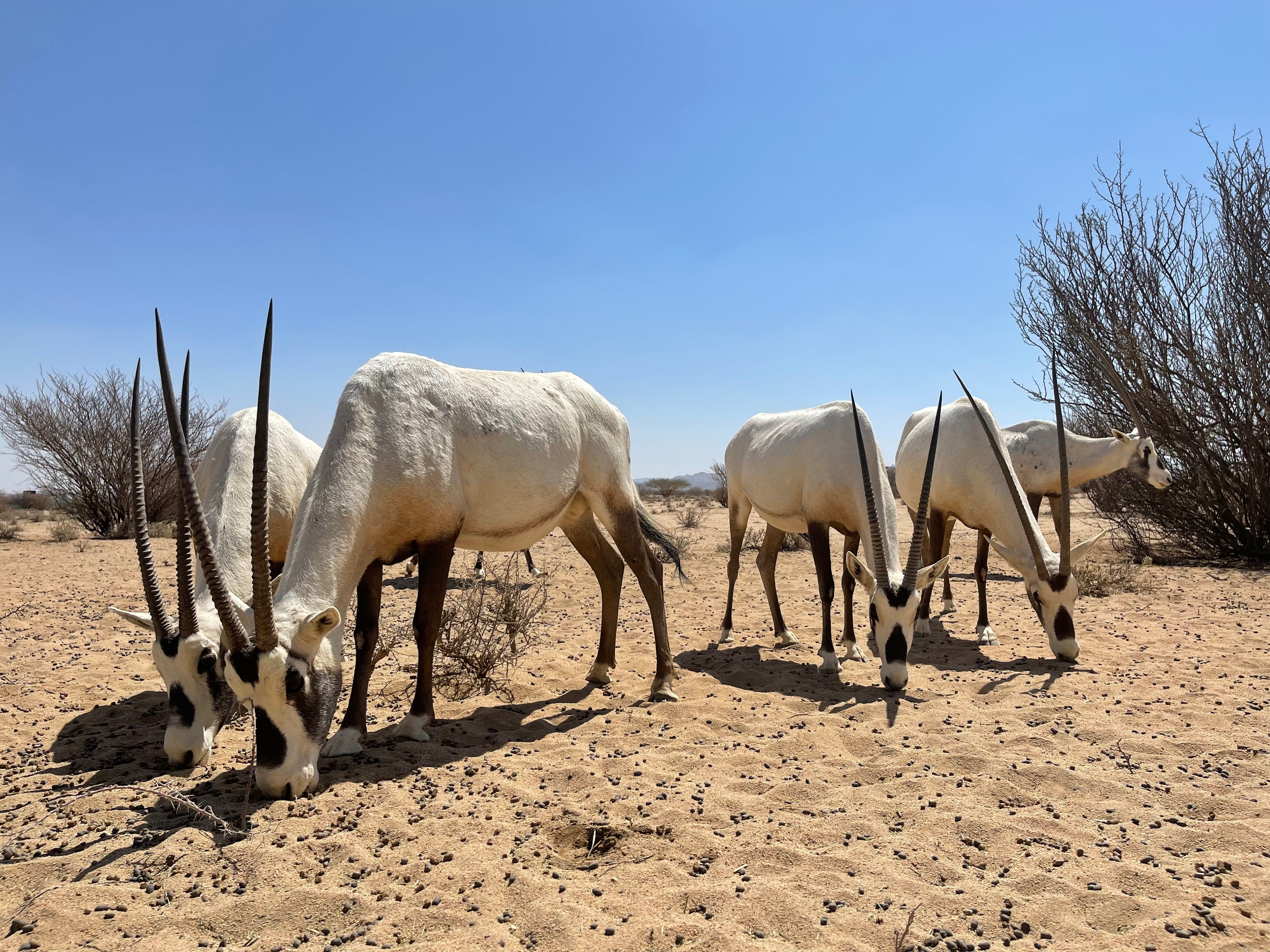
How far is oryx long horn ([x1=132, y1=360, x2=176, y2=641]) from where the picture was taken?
138 inches

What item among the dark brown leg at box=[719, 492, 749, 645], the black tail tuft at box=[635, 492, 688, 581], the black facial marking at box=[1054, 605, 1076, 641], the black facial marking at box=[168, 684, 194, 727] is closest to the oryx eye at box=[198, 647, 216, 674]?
the black facial marking at box=[168, 684, 194, 727]

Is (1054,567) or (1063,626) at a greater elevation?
(1054,567)

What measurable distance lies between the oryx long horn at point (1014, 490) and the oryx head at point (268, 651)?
5.77 m

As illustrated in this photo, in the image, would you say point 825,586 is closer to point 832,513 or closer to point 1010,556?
point 832,513

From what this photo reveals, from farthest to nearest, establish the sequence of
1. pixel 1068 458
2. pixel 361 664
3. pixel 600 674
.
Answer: pixel 1068 458, pixel 600 674, pixel 361 664

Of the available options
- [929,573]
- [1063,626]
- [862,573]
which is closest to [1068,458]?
[1063,626]

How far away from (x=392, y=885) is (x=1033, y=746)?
355 cm

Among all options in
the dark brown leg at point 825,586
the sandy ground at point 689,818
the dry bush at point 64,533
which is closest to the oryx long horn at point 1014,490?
the sandy ground at point 689,818

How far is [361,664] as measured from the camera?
13.9ft

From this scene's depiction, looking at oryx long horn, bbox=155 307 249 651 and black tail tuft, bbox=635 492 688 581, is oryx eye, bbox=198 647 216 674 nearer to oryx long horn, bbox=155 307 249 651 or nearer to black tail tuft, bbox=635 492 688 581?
oryx long horn, bbox=155 307 249 651

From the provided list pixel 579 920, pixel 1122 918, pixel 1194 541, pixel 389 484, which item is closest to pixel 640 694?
pixel 389 484

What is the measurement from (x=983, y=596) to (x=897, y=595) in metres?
2.85

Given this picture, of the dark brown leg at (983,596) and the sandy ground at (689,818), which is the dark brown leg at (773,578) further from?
the dark brown leg at (983,596)

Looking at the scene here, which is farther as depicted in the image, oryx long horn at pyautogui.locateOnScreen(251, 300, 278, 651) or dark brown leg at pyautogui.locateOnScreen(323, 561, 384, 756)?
dark brown leg at pyautogui.locateOnScreen(323, 561, 384, 756)
